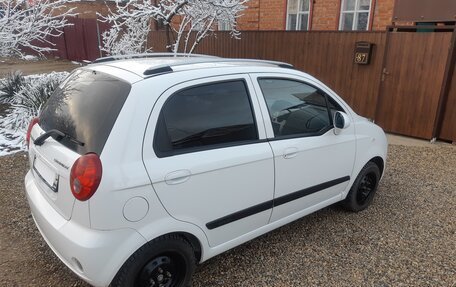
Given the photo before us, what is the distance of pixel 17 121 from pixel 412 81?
7041 mm

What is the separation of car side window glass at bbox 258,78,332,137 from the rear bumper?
1.40 m

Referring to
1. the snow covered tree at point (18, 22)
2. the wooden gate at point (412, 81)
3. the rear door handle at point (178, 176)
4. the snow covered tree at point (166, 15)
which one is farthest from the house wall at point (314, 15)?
the rear door handle at point (178, 176)

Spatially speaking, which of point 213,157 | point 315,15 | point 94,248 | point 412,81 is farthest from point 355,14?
point 94,248

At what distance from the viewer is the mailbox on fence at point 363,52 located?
7.27 m

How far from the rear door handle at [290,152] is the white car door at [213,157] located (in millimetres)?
170

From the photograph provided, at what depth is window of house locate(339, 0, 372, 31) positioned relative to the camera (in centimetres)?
977

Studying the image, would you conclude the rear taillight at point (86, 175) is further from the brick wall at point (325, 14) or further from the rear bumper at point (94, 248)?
the brick wall at point (325, 14)

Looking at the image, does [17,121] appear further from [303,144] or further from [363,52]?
[363,52]

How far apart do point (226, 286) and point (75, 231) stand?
1212 mm

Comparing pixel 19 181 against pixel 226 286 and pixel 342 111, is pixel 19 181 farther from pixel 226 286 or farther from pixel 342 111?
pixel 342 111

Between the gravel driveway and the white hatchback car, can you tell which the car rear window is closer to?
the white hatchback car

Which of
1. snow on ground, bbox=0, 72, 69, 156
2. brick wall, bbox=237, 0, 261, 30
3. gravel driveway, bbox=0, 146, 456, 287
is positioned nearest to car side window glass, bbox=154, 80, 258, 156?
gravel driveway, bbox=0, 146, 456, 287

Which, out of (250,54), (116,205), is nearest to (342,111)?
(116,205)

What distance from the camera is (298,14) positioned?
37.0ft
